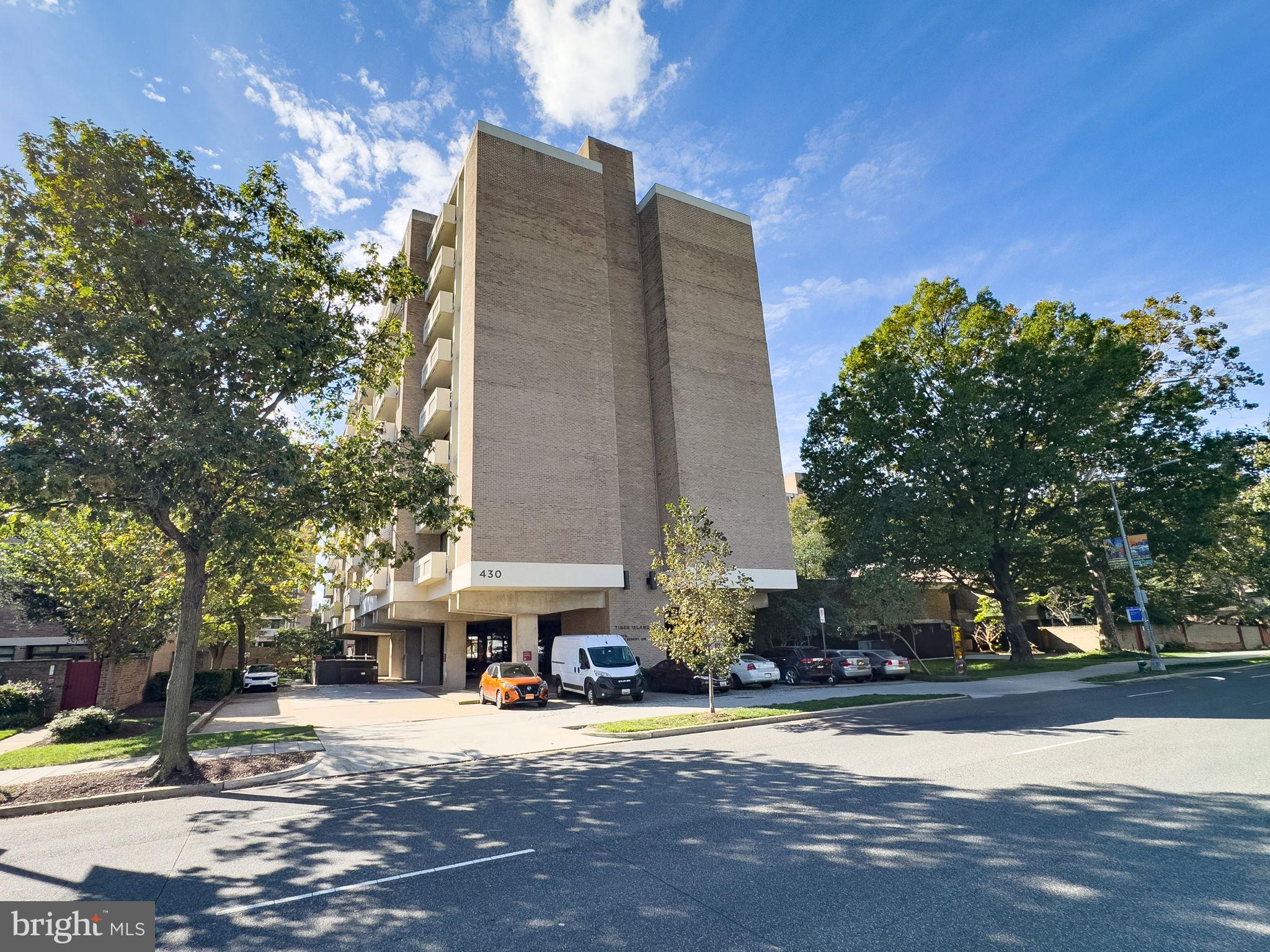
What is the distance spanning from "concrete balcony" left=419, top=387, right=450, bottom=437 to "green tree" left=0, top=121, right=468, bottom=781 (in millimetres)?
17744

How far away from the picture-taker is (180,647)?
11391mm

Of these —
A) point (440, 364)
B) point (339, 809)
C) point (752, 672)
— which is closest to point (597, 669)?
point (752, 672)

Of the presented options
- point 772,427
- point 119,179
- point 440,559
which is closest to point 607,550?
point 440,559

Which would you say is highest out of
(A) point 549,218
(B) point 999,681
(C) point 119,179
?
(A) point 549,218

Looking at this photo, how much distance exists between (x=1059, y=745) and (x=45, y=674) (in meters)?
27.1

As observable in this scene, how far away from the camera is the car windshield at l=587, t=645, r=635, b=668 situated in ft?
75.0

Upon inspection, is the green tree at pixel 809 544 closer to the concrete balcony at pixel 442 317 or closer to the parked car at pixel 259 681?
the concrete balcony at pixel 442 317

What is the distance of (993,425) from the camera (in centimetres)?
2978

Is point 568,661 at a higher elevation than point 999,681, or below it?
higher

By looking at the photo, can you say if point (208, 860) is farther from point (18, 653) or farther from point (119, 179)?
point (18, 653)

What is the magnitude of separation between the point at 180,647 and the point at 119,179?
8.62 meters

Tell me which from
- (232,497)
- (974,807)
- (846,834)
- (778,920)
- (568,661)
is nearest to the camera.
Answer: (778,920)

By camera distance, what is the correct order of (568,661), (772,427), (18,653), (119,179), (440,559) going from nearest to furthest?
(119,179), (568,661), (440,559), (18,653), (772,427)

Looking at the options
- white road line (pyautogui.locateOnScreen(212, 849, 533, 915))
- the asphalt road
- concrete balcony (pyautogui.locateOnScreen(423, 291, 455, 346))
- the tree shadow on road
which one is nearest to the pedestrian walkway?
the asphalt road
